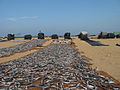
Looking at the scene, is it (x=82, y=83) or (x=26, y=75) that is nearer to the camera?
(x=82, y=83)

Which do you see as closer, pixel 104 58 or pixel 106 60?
pixel 106 60

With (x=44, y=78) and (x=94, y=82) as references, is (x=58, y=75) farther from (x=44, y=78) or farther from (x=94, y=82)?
(x=94, y=82)

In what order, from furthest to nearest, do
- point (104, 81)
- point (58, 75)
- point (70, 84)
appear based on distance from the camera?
point (58, 75) → point (104, 81) → point (70, 84)

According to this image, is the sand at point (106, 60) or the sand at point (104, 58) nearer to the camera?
the sand at point (106, 60)

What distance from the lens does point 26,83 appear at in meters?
7.57

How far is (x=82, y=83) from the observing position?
7.50m

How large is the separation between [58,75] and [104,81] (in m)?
2.74

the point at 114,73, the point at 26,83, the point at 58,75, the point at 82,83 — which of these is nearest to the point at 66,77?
the point at 58,75

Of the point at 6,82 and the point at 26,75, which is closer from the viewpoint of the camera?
the point at 6,82

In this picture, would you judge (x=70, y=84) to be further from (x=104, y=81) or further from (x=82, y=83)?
(x=104, y=81)

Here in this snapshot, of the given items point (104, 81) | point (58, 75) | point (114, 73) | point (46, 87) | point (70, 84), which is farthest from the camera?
point (114, 73)

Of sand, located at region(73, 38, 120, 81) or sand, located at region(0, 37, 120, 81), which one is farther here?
sand, located at region(0, 37, 120, 81)

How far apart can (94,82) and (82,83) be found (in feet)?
2.24

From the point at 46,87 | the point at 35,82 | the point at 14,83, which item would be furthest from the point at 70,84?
the point at 14,83
